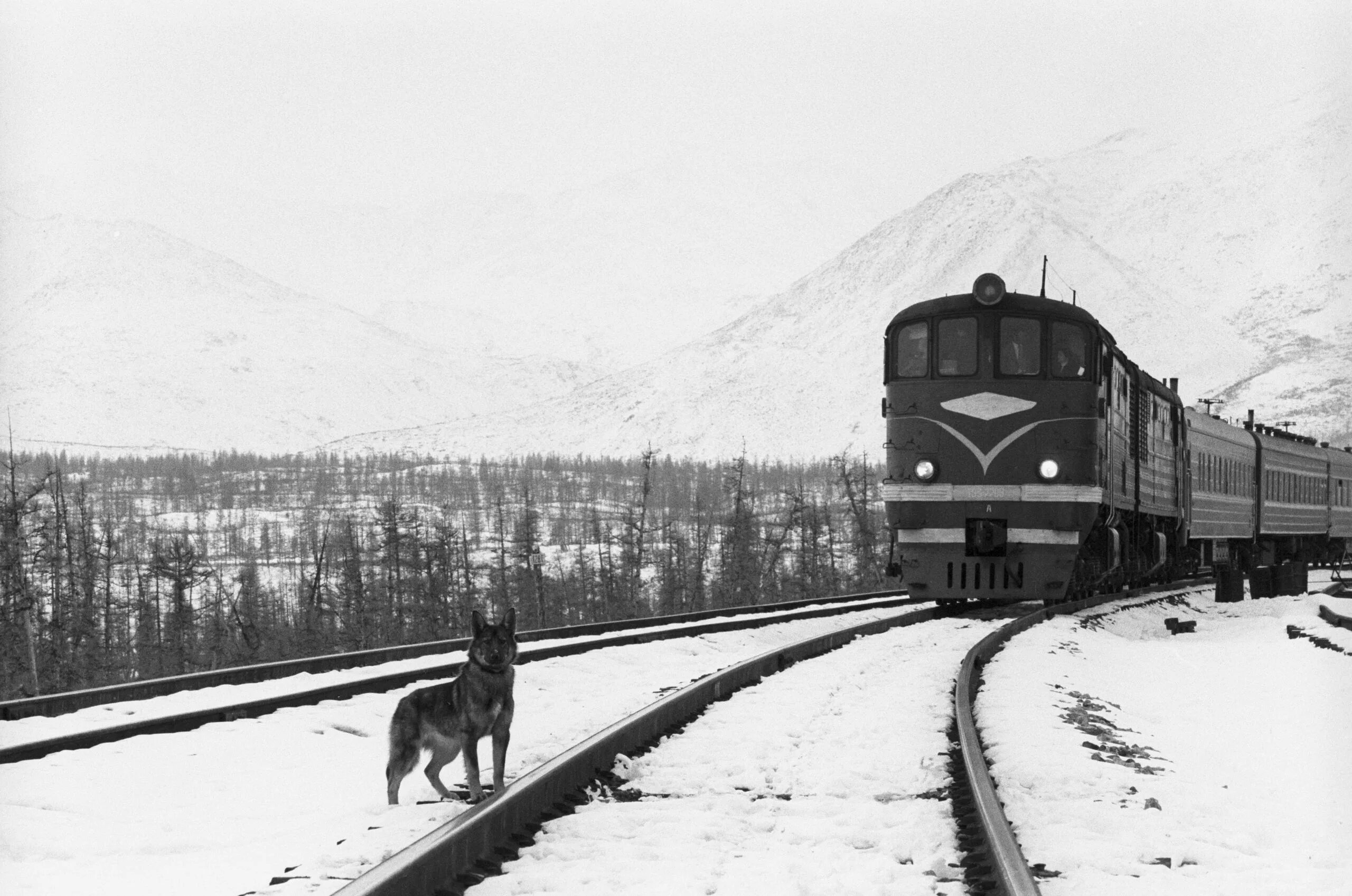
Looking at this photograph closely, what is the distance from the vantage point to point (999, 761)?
9.02 meters

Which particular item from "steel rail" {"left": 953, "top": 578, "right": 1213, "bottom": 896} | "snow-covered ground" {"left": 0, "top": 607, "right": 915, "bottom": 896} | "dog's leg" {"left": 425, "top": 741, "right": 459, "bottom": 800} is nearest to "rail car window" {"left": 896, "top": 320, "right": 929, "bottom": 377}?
"steel rail" {"left": 953, "top": 578, "right": 1213, "bottom": 896}

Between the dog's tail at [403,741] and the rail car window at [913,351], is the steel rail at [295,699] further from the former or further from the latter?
the rail car window at [913,351]

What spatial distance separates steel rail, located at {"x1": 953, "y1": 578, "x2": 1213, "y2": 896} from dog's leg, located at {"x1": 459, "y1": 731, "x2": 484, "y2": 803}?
269 centimetres

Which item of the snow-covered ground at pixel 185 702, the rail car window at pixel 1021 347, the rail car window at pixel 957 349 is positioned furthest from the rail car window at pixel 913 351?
the snow-covered ground at pixel 185 702

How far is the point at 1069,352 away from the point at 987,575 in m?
3.49

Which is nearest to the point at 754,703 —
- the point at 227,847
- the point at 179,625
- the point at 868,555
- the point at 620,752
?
the point at 620,752

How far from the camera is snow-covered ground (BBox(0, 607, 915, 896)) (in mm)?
6598

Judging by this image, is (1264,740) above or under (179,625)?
above

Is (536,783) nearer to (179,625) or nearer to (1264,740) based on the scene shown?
(1264,740)

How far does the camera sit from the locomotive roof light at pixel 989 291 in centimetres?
2042

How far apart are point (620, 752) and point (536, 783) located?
2.15 metres

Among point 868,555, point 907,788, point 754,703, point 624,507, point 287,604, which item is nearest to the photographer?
point 907,788

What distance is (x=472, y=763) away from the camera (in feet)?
25.5

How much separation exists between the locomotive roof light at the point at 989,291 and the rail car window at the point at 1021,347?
1.10 feet
